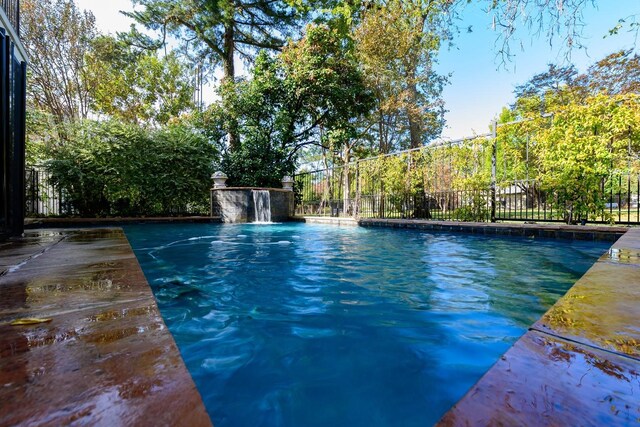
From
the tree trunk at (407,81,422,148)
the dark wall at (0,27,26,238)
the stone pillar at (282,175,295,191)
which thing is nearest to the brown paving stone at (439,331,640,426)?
the dark wall at (0,27,26,238)

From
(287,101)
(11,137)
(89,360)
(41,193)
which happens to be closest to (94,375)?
(89,360)

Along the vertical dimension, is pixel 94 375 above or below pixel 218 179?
below

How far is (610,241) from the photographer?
526 cm

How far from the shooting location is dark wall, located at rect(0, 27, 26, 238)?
360 centimetres

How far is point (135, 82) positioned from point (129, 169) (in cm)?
924

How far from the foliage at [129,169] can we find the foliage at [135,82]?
7177mm

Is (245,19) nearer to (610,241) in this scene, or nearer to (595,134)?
(595,134)

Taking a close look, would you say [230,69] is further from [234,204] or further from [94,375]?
[94,375]

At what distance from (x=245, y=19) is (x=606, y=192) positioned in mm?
14572

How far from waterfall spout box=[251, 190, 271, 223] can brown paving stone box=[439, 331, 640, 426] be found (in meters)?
11.4

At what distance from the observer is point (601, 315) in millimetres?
1286

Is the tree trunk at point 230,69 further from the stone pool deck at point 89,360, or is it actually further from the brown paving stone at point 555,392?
the brown paving stone at point 555,392

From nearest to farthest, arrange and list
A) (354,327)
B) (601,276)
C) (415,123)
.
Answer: (601,276) → (354,327) → (415,123)

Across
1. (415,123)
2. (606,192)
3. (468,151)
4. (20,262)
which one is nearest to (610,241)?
(606,192)
